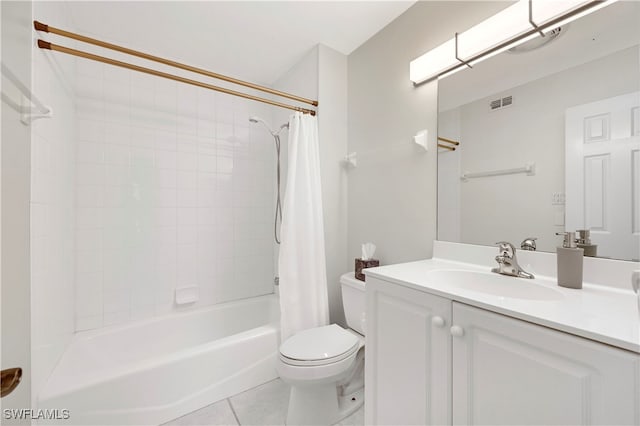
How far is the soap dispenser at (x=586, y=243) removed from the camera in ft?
2.97

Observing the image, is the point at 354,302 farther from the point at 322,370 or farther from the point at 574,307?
the point at 574,307

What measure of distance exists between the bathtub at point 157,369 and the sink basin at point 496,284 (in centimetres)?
116

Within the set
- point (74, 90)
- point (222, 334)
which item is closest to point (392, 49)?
point (74, 90)

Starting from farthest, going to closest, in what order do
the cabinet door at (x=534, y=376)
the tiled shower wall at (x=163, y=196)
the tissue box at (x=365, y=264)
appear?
the tiled shower wall at (x=163, y=196)
the tissue box at (x=365, y=264)
the cabinet door at (x=534, y=376)

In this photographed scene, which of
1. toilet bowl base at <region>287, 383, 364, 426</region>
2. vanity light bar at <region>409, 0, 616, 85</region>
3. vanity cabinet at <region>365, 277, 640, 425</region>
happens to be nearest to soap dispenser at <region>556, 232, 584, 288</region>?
vanity cabinet at <region>365, 277, 640, 425</region>

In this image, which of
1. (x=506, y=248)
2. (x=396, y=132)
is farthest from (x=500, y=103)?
(x=506, y=248)

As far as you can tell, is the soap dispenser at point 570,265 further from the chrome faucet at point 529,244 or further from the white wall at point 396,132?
the white wall at point 396,132

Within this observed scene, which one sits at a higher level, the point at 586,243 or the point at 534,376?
the point at 586,243

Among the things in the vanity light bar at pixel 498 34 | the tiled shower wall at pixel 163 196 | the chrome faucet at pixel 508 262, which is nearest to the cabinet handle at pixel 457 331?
the chrome faucet at pixel 508 262

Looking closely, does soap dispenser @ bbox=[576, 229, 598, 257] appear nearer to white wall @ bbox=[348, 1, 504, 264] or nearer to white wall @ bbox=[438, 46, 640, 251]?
white wall @ bbox=[438, 46, 640, 251]

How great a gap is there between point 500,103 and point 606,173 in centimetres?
49

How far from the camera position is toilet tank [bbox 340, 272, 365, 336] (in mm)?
1505

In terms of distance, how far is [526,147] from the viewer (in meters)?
1.07

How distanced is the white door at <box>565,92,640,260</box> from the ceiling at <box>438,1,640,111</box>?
193mm
